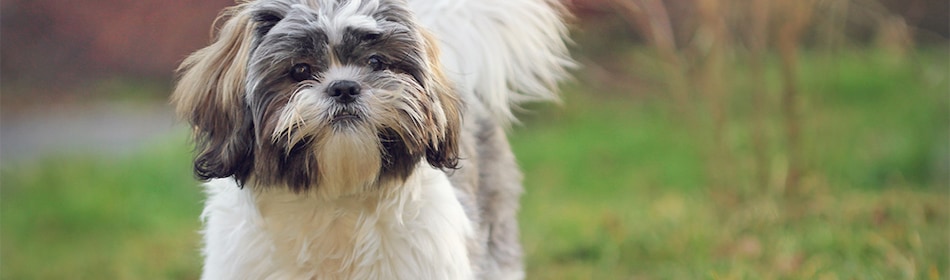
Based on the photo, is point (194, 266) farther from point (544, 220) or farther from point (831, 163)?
point (831, 163)

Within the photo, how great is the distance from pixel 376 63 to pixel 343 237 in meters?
0.55

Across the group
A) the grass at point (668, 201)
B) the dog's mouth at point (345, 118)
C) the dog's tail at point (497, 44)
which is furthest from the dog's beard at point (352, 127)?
the grass at point (668, 201)

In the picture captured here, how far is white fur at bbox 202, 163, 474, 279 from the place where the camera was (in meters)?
3.02

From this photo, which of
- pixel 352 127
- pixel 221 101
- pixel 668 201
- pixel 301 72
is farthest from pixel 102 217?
pixel 352 127

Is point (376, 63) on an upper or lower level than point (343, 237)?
upper

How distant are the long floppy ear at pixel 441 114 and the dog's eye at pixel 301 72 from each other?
1.03 feet

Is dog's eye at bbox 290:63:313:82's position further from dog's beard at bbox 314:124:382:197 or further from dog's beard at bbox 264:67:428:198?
dog's beard at bbox 314:124:382:197

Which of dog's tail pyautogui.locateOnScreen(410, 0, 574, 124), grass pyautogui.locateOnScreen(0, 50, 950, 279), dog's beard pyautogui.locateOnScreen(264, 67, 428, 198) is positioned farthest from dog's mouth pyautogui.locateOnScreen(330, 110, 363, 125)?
grass pyautogui.locateOnScreen(0, 50, 950, 279)

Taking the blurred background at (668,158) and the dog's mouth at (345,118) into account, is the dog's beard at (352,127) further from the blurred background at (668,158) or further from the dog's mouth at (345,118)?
the blurred background at (668,158)

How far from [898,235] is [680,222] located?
106cm

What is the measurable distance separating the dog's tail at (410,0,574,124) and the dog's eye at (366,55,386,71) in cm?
61

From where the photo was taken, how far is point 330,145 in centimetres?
274

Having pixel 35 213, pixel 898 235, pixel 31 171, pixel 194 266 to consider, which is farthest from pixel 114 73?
pixel 898 235

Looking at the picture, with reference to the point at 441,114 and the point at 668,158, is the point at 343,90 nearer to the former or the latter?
the point at 441,114
